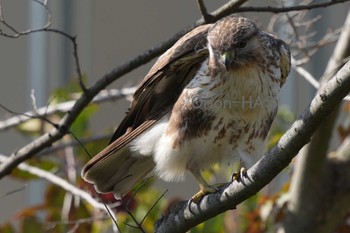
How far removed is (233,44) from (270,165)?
3.04 ft

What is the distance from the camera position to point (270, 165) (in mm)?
3232

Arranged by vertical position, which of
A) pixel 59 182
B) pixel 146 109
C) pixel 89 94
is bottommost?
pixel 59 182

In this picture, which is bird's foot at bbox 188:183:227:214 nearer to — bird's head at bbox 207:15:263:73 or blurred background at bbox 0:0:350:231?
bird's head at bbox 207:15:263:73

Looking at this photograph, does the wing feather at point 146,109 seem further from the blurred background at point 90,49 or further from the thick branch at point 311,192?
the blurred background at point 90,49

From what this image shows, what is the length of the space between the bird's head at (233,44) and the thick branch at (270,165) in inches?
23.5

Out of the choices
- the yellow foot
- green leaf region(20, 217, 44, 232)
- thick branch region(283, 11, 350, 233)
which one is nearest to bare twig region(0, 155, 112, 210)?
green leaf region(20, 217, 44, 232)

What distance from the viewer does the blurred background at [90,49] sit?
8.43 meters

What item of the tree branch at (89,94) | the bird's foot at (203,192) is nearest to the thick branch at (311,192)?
the bird's foot at (203,192)

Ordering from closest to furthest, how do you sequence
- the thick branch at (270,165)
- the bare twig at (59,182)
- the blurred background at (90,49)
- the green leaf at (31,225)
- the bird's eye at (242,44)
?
the thick branch at (270,165), the bird's eye at (242,44), the bare twig at (59,182), the green leaf at (31,225), the blurred background at (90,49)

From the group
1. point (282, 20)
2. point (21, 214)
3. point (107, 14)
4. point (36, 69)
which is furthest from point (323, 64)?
point (21, 214)

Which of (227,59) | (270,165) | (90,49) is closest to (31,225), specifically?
(227,59)

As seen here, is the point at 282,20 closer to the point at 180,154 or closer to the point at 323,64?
the point at 180,154

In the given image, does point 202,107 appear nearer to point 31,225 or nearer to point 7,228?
point 31,225

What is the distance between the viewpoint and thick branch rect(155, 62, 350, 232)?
9.82ft
